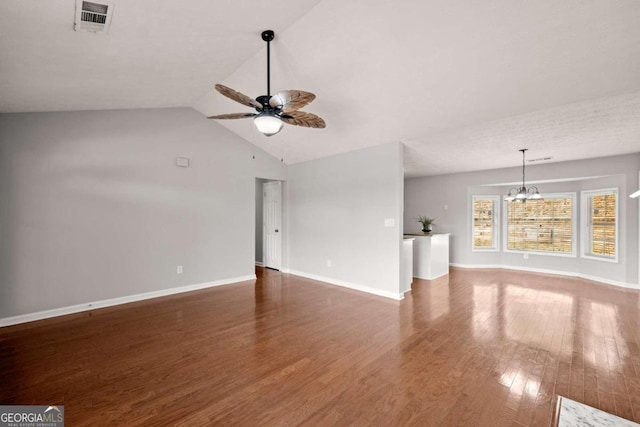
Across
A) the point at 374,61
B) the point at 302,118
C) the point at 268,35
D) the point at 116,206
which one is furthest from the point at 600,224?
Answer: the point at 116,206

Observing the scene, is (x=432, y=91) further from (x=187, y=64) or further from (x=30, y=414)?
(x=30, y=414)

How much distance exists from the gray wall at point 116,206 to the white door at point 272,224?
3.48ft

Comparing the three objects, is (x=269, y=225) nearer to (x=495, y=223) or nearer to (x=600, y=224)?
(x=495, y=223)

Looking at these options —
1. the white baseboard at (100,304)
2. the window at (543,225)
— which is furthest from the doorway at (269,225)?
the window at (543,225)

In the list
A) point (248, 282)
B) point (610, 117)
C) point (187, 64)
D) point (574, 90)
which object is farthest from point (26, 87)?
point (610, 117)

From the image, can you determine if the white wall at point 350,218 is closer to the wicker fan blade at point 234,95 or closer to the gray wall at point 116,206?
the gray wall at point 116,206

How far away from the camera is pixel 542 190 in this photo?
6.88 metres

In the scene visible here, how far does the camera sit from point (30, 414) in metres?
1.89

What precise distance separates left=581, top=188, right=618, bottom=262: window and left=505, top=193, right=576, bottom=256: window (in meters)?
0.26

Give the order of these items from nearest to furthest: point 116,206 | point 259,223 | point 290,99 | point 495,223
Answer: point 290,99 < point 116,206 < point 495,223 < point 259,223

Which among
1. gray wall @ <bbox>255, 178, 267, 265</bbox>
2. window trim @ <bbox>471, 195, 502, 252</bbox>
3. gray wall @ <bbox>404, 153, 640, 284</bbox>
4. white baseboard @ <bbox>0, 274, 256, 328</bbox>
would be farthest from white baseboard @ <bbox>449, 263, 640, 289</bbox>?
white baseboard @ <bbox>0, 274, 256, 328</bbox>

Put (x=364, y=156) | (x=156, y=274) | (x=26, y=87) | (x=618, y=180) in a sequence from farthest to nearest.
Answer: (x=618, y=180), (x=364, y=156), (x=156, y=274), (x=26, y=87)

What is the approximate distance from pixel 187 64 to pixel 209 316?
3230 millimetres

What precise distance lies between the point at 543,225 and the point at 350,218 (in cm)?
526
